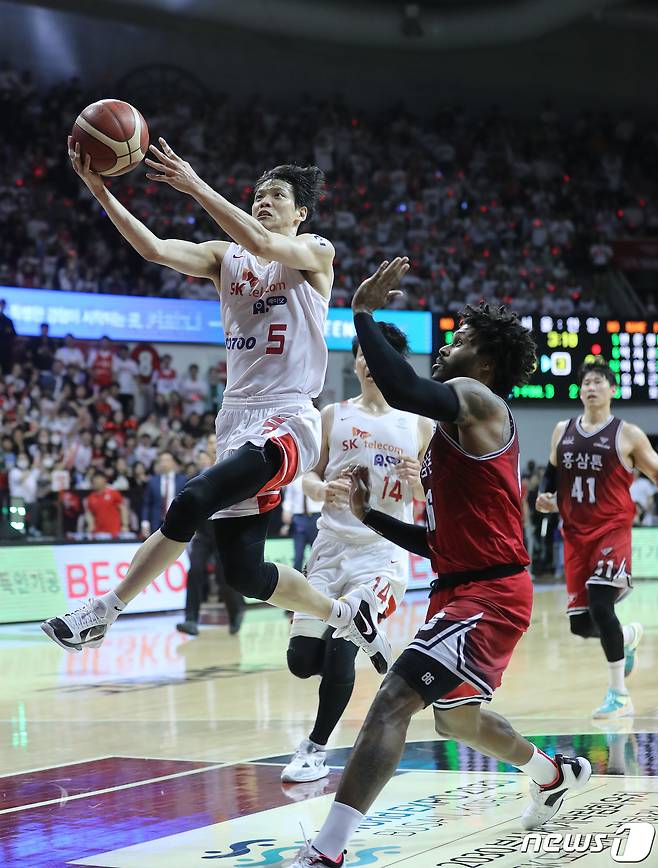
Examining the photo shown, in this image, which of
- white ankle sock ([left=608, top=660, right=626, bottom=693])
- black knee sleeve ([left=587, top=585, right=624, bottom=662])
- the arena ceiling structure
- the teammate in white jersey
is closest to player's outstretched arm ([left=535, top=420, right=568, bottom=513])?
black knee sleeve ([left=587, top=585, right=624, bottom=662])

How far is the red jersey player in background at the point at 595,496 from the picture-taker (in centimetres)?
777

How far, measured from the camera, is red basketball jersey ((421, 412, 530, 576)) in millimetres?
4176

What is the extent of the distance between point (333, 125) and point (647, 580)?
11.0m

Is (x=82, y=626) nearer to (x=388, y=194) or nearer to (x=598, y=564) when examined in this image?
(x=598, y=564)

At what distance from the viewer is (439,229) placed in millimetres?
23094

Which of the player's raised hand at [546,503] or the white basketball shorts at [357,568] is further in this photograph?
the player's raised hand at [546,503]

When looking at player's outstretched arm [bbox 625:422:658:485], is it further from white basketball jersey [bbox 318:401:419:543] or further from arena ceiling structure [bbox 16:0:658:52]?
arena ceiling structure [bbox 16:0:658:52]

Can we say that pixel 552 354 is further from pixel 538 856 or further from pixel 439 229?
pixel 538 856

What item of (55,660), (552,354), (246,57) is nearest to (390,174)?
(246,57)

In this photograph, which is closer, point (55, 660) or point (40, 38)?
point (55, 660)

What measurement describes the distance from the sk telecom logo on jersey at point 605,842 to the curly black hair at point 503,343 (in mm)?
1637

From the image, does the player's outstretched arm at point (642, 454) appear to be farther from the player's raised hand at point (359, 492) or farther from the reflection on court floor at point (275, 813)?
the player's raised hand at point (359, 492)

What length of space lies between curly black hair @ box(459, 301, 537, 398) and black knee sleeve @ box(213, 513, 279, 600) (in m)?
1.40

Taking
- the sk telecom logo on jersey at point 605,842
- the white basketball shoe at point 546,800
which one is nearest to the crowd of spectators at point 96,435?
the white basketball shoe at point 546,800
